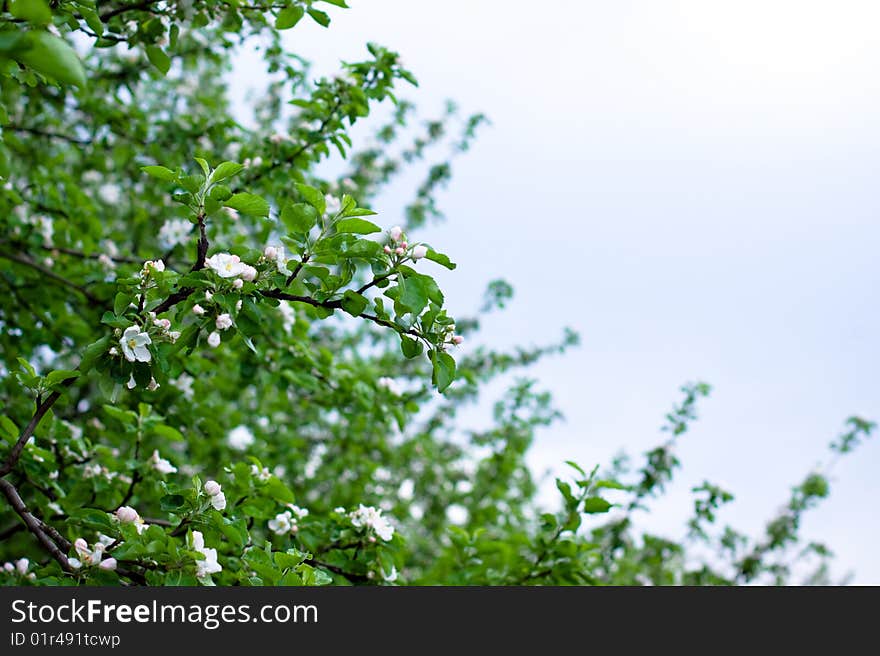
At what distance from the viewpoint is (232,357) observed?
416 centimetres

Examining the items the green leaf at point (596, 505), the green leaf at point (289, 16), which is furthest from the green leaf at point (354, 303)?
the green leaf at point (596, 505)

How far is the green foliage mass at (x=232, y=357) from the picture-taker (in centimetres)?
200

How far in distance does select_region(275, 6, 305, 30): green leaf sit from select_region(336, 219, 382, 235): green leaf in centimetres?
107

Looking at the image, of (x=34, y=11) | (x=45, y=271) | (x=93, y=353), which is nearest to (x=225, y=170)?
(x=93, y=353)

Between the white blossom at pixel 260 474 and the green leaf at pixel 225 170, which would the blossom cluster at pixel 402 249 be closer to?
the green leaf at pixel 225 170

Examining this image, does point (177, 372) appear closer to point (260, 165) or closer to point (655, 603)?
point (260, 165)

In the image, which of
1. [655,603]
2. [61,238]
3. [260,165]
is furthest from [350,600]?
[61,238]

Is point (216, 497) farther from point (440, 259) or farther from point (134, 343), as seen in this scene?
point (440, 259)

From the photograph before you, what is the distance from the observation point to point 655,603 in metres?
2.22

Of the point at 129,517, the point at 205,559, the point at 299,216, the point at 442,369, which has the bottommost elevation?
the point at 205,559

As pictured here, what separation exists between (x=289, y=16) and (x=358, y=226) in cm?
111

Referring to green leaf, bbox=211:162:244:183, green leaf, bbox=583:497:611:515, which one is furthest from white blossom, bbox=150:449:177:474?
green leaf, bbox=583:497:611:515

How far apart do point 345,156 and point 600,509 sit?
1818 mm

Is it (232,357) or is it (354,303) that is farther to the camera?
(232,357)
